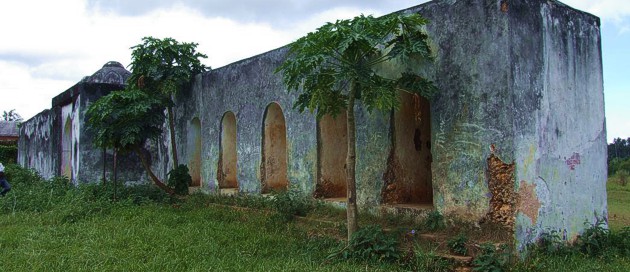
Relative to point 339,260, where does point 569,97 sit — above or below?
above

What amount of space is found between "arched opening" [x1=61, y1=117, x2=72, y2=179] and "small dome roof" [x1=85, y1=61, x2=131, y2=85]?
154 centimetres

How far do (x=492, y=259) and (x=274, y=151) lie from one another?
5.13 m

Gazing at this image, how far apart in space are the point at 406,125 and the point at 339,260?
91.1 inches

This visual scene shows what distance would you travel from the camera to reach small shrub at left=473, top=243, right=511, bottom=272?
5211 mm

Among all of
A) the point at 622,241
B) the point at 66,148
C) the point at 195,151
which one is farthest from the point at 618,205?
the point at 66,148

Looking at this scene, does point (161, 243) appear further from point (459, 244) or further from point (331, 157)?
point (459, 244)

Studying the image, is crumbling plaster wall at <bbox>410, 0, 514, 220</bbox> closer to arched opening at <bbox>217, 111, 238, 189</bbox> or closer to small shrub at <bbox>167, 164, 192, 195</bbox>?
arched opening at <bbox>217, 111, 238, 189</bbox>

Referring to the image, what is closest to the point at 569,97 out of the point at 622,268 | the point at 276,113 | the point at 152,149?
the point at 622,268

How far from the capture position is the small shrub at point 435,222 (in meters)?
6.16

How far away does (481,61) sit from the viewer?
592cm

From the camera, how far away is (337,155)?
28.2ft

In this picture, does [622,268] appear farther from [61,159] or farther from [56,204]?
[61,159]

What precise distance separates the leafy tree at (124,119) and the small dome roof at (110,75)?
2.99 m

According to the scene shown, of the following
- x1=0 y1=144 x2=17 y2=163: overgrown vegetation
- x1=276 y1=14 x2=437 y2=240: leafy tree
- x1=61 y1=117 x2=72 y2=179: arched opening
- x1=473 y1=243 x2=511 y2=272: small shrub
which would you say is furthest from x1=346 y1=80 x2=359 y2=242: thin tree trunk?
x1=0 y1=144 x2=17 y2=163: overgrown vegetation
